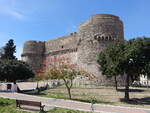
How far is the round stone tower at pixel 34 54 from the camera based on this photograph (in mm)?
45156

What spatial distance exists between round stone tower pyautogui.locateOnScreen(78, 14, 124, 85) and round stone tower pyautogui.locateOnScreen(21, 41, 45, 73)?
17877 millimetres

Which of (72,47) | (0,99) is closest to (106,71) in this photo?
(0,99)

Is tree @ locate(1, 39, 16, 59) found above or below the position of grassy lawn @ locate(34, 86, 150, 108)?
above

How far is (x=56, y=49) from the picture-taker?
4131cm

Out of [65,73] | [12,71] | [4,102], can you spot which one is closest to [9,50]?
[12,71]

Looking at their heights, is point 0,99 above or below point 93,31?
below

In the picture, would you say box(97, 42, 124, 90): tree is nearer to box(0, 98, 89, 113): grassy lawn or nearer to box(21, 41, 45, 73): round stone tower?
box(0, 98, 89, 113): grassy lawn

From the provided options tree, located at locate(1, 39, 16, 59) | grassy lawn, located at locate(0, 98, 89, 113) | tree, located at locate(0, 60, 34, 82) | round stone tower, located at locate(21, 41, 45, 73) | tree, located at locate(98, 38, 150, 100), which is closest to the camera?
grassy lawn, located at locate(0, 98, 89, 113)

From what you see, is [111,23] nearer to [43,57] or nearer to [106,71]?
[106,71]

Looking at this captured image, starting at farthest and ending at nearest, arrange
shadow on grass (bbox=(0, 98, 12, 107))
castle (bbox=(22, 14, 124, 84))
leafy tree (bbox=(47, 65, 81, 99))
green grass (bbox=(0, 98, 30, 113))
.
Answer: castle (bbox=(22, 14, 124, 84)) → leafy tree (bbox=(47, 65, 81, 99)) → shadow on grass (bbox=(0, 98, 12, 107)) → green grass (bbox=(0, 98, 30, 113))

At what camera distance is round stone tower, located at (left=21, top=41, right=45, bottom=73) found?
148 feet

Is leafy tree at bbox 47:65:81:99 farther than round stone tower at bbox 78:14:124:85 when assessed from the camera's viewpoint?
No

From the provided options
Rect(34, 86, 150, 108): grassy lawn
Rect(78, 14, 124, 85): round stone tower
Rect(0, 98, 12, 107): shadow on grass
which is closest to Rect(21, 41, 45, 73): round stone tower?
Rect(78, 14, 124, 85): round stone tower

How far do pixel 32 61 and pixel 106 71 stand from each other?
2960 centimetres
